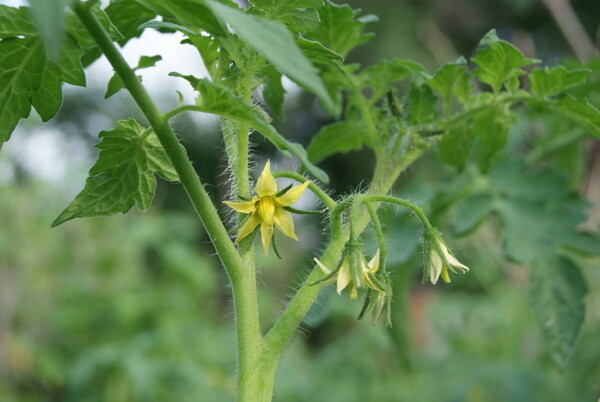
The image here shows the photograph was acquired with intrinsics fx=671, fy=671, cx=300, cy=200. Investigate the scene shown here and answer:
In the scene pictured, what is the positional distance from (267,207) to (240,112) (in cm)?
11

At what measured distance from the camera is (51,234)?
11.4 feet

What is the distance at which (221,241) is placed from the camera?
578mm

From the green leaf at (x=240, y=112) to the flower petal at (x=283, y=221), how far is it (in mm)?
103

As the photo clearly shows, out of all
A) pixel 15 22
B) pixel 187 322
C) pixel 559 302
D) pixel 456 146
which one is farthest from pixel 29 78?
pixel 187 322

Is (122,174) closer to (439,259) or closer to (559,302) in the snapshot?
(439,259)

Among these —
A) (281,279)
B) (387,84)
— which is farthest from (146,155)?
(281,279)

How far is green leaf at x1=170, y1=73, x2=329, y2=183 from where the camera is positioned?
0.49 meters

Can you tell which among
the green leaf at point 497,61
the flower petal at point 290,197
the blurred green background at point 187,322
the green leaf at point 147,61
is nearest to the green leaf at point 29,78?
the green leaf at point 147,61

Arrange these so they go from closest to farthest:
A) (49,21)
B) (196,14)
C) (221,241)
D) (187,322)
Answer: (49,21) < (196,14) < (221,241) < (187,322)

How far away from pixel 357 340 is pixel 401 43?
5.45m

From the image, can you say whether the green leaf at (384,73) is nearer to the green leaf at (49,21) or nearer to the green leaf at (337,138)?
the green leaf at (337,138)

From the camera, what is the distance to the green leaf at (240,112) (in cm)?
49

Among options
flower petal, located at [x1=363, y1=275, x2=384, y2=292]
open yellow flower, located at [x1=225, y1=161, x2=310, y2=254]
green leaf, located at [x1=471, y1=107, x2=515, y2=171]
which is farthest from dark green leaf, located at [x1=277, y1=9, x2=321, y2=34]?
green leaf, located at [x1=471, y1=107, x2=515, y2=171]

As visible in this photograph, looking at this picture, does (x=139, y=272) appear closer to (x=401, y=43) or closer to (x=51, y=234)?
(x=51, y=234)
